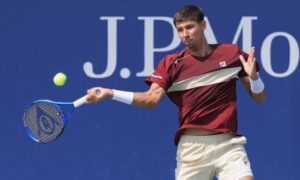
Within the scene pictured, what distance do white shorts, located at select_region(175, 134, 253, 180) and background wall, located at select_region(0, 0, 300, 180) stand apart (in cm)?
120

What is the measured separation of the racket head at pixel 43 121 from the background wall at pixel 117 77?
1.08 meters

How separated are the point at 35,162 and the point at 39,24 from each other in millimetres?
1002

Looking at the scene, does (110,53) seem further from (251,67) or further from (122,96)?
(251,67)

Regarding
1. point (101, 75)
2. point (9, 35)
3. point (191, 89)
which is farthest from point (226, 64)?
point (9, 35)

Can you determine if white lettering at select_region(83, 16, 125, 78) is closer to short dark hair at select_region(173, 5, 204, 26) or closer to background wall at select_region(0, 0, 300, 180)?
background wall at select_region(0, 0, 300, 180)

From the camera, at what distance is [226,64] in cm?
545

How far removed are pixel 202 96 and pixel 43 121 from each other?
96 cm

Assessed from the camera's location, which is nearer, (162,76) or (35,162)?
(162,76)

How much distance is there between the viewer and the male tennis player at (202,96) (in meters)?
5.38

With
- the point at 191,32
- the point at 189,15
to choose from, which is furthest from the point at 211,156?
the point at 189,15

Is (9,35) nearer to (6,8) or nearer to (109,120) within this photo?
(6,8)

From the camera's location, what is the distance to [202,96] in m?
5.41

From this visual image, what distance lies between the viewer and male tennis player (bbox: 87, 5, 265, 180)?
17.6 feet

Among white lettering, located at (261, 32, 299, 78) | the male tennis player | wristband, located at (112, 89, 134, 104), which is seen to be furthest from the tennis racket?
white lettering, located at (261, 32, 299, 78)
